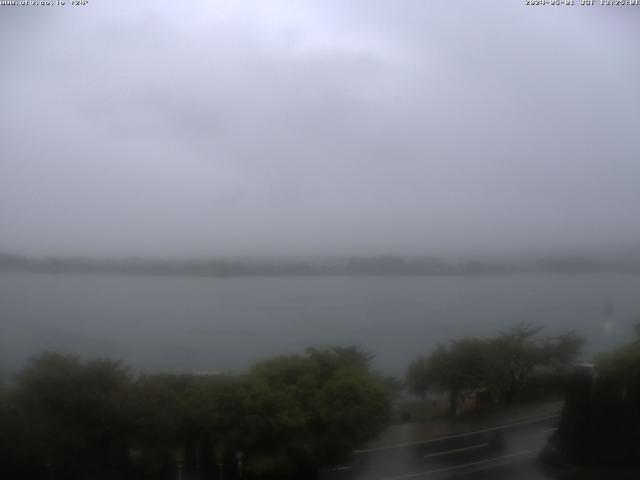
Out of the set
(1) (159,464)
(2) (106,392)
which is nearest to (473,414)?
(1) (159,464)

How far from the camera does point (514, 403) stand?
4492 millimetres

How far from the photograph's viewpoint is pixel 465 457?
4367 mm

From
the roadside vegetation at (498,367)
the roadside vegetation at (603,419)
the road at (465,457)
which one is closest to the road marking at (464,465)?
the road at (465,457)

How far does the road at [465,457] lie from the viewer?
4254 mm

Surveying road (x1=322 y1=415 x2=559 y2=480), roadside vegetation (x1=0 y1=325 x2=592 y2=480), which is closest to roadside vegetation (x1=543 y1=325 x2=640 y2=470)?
road (x1=322 y1=415 x2=559 y2=480)

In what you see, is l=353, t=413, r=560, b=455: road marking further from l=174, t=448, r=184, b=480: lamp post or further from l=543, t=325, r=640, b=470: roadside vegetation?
l=174, t=448, r=184, b=480: lamp post

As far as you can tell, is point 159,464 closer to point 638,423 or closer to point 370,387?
point 370,387

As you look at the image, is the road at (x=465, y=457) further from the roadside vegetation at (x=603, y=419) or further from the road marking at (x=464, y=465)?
the roadside vegetation at (x=603, y=419)

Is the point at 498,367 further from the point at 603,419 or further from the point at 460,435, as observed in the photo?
the point at 603,419

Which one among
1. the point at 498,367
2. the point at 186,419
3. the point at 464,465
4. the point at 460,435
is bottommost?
the point at 464,465

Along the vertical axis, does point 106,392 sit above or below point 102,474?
above

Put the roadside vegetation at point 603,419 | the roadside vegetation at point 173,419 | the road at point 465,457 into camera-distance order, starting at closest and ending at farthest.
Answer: the roadside vegetation at point 173,419
the road at point 465,457
the roadside vegetation at point 603,419

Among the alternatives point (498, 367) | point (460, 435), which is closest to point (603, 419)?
point (498, 367)

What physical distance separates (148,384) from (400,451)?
1.75 metres
